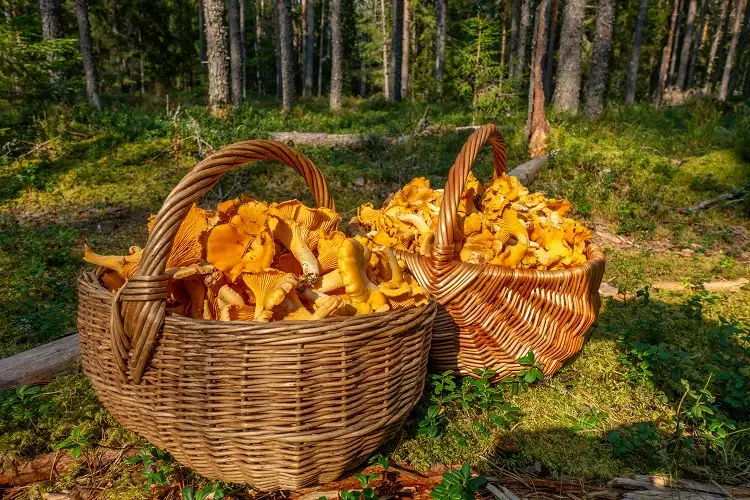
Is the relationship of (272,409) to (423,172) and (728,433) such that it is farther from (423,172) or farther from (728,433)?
(423,172)

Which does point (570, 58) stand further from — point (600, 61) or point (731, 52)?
point (731, 52)

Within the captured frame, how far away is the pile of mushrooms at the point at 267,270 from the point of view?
60.8 inches

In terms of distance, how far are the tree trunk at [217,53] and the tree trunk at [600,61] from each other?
25.4 ft

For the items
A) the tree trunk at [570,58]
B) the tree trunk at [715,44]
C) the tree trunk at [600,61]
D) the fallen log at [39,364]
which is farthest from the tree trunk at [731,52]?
the fallen log at [39,364]

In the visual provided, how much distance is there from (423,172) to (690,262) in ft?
11.9

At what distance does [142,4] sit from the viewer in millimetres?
21234

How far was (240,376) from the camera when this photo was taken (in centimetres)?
134

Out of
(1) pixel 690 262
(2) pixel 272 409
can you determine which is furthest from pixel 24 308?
(1) pixel 690 262

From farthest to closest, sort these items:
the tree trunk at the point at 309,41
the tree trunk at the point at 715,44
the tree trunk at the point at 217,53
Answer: the tree trunk at the point at 715,44
the tree trunk at the point at 309,41
the tree trunk at the point at 217,53

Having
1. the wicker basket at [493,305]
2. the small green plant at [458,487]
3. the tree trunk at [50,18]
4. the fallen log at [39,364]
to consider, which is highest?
the tree trunk at [50,18]

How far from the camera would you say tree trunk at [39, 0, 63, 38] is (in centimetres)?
823

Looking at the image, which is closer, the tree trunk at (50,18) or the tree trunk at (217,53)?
the tree trunk at (217,53)

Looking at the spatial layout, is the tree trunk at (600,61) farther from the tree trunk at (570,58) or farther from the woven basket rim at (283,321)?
the woven basket rim at (283,321)

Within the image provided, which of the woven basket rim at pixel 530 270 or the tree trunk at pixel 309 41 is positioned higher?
the tree trunk at pixel 309 41
